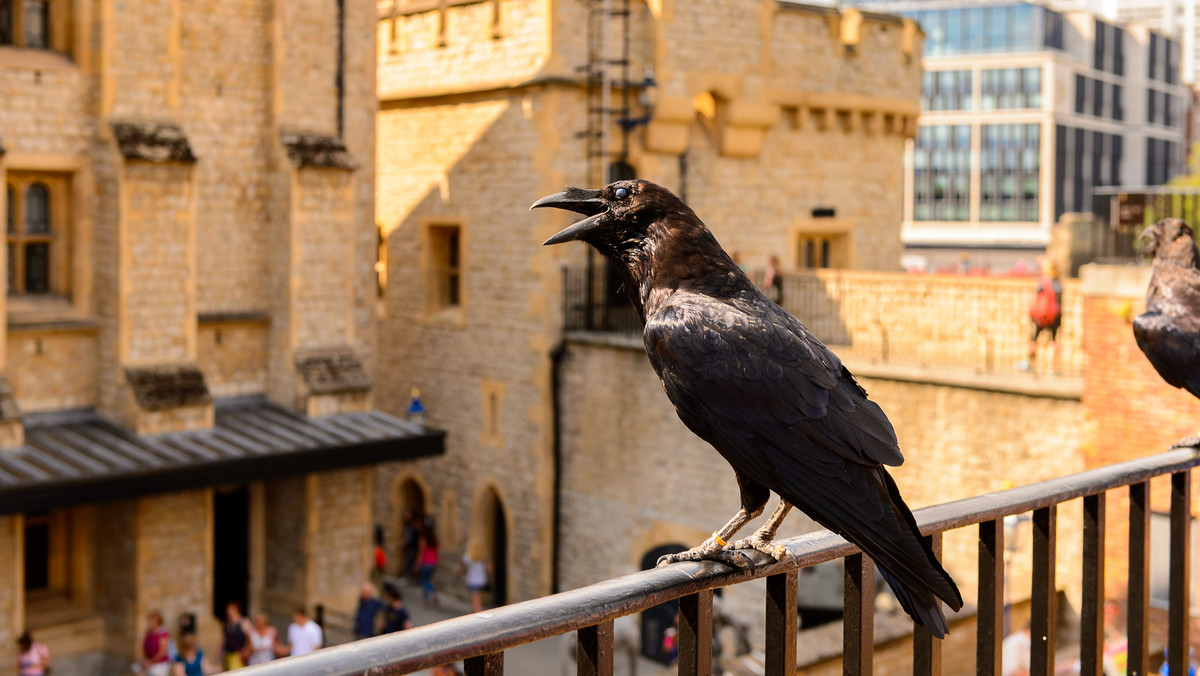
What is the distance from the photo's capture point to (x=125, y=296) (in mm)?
16234

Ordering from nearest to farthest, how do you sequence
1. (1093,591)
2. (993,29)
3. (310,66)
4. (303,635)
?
(1093,591)
(303,635)
(310,66)
(993,29)

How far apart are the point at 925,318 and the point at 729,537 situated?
17.0 meters

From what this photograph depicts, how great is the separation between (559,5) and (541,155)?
2.44m

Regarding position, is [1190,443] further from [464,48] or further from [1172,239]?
[464,48]

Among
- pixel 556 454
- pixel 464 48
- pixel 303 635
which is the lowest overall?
pixel 303 635

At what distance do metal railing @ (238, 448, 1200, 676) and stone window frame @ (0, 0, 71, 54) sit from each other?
15.4 m

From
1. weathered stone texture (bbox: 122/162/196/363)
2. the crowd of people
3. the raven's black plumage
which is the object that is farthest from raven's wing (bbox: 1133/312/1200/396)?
weathered stone texture (bbox: 122/162/196/363)

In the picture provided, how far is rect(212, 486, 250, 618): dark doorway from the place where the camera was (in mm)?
18500

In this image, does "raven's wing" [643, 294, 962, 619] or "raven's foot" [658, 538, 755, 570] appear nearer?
"raven's foot" [658, 538, 755, 570]

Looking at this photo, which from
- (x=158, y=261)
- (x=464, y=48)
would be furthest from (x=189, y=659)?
(x=464, y=48)

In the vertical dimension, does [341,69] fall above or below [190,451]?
above

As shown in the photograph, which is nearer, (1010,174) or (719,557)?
(719,557)

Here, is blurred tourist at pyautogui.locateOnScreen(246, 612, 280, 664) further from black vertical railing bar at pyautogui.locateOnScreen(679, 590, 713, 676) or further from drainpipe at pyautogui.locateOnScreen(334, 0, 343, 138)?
black vertical railing bar at pyautogui.locateOnScreen(679, 590, 713, 676)

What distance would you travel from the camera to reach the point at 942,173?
75500mm
